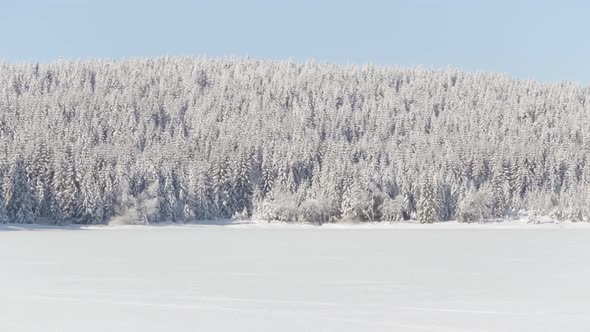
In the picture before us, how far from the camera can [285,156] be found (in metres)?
125

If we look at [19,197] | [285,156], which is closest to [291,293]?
[19,197]

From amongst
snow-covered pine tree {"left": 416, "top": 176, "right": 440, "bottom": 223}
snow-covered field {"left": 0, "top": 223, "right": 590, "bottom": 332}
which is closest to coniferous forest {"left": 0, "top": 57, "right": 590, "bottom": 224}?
snow-covered pine tree {"left": 416, "top": 176, "right": 440, "bottom": 223}

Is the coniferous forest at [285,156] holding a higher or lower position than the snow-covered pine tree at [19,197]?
higher

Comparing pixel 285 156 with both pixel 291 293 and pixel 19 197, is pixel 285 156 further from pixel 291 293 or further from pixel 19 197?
pixel 291 293

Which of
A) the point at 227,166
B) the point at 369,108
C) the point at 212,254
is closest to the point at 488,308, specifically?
the point at 212,254

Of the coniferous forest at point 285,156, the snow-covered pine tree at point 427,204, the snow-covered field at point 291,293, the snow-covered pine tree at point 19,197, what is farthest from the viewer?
the snow-covered pine tree at point 427,204

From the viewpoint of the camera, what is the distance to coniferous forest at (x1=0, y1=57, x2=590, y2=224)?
100625mm

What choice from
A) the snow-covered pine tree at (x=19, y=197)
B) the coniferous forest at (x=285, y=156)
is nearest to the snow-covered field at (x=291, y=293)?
the snow-covered pine tree at (x=19, y=197)

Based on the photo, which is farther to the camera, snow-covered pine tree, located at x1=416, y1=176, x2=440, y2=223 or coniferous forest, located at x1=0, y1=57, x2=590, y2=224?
snow-covered pine tree, located at x1=416, y1=176, x2=440, y2=223

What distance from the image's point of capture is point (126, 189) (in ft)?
336

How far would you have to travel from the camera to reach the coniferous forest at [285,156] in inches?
3962

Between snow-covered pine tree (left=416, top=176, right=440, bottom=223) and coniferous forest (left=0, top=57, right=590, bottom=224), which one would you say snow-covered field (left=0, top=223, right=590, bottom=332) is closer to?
coniferous forest (left=0, top=57, right=590, bottom=224)

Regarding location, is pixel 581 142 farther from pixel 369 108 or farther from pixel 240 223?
pixel 240 223

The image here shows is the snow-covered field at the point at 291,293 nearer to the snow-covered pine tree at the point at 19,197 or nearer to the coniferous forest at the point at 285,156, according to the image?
the snow-covered pine tree at the point at 19,197
